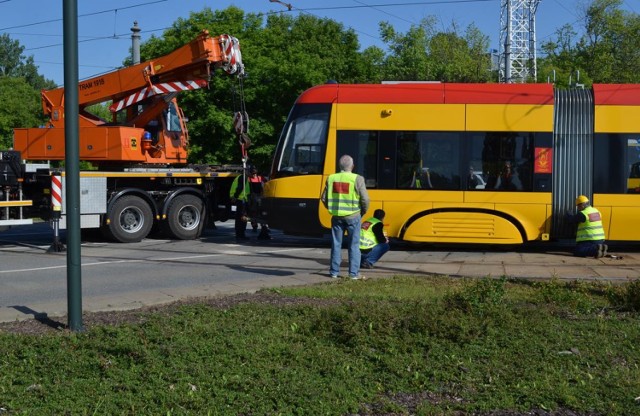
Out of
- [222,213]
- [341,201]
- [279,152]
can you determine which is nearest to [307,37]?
[222,213]

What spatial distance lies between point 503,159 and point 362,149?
259 cm

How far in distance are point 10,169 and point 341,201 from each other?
796 cm

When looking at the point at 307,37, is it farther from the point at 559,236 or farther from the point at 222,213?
the point at 559,236

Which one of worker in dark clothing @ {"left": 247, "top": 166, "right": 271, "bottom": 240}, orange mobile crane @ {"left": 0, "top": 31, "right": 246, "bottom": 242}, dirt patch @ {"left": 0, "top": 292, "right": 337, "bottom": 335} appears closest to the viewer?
dirt patch @ {"left": 0, "top": 292, "right": 337, "bottom": 335}

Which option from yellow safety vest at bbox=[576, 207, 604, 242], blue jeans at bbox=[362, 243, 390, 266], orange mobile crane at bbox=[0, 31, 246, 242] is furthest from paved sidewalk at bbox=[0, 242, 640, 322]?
orange mobile crane at bbox=[0, 31, 246, 242]

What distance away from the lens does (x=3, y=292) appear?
9688 mm

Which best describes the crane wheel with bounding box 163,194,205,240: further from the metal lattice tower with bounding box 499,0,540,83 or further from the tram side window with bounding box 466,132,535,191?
the metal lattice tower with bounding box 499,0,540,83

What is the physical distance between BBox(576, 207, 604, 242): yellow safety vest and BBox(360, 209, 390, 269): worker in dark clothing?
392 cm

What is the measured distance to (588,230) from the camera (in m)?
13.5

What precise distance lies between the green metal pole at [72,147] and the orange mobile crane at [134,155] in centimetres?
868

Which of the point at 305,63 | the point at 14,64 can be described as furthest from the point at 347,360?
the point at 14,64

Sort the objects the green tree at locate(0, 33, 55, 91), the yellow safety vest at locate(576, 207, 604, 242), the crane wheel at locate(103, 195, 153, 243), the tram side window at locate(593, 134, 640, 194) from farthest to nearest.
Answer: the green tree at locate(0, 33, 55, 91) < the crane wheel at locate(103, 195, 153, 243) < the tram side window at locate(593, 134, 640, 194) < the yellow safety vest at locate(576, 207, 604, 242)

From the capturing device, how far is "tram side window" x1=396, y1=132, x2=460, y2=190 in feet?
46.8

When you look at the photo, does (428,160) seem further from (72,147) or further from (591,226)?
(72,147)
